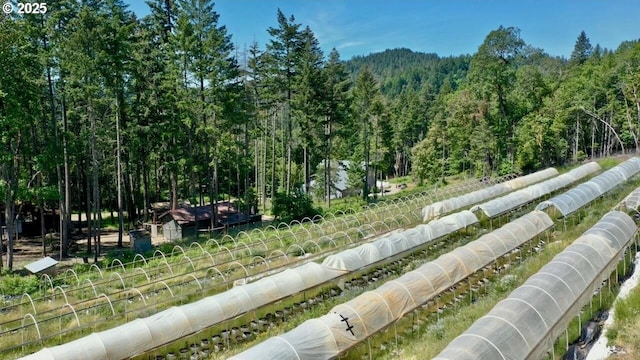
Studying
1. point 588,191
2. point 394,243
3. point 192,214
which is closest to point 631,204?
point 588,191

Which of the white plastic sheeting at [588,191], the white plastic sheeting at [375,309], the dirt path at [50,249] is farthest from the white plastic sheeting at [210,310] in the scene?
the dirt path at [50,249]

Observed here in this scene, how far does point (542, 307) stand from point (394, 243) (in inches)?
323

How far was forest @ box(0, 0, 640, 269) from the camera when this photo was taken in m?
22.8

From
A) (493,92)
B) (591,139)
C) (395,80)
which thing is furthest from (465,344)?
(395,80)

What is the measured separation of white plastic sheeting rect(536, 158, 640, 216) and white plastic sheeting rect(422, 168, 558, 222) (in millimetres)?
5512

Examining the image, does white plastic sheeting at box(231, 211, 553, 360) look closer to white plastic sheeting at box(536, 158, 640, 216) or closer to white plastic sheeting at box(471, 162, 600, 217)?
white plastic sheeting at box(536, 158, 640, 216)

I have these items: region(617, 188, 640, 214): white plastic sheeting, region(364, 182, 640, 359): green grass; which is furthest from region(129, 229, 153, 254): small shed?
region(617, 188, 640, 214): white plastic sheeting

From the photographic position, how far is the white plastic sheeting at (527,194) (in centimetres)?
2397

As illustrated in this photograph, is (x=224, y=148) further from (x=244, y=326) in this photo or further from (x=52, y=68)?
(x=244, y=326)

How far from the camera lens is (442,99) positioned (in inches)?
3000

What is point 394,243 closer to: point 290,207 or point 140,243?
point 290,207

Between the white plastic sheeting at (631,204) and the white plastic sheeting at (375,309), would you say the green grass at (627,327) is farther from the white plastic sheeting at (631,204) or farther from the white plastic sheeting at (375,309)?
the white plastic sheeting at (631,204)

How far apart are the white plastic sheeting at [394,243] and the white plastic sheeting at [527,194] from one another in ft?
7.71

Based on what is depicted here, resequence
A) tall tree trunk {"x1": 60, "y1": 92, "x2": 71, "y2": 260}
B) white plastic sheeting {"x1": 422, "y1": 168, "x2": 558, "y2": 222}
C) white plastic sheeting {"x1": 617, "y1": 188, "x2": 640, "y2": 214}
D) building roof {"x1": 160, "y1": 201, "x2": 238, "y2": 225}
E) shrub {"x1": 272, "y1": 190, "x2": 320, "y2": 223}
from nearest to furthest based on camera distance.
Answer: white plastic sheeting {"x1": 617, "y1": 188, "x2": 640, "y2": 214}, tall tree trunk {"x1": 60, "y1": 92, "x2": 71, "y2": 260}, white plastic sheeting {"x1": 422, "y1": 168, "x2": 558, "y2": 222}, building roof {"x1": 160, "y1": 201, "x2": 238, "y2": 225}, shrub {"x1": 272, "y1": 190, "x2": 320, "y2": 223}
